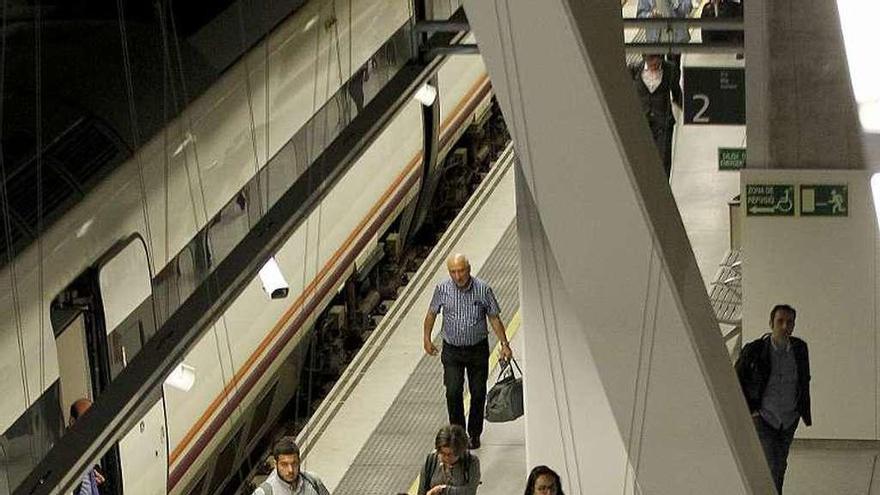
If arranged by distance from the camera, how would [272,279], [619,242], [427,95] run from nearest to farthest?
[619,242]
[272,279]
[427,95]

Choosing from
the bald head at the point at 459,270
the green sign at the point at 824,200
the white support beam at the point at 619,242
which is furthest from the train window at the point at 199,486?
the white support beam at the point at 619,242

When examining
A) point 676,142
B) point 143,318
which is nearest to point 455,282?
point 143,318

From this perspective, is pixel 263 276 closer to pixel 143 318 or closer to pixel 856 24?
pixel 143 318

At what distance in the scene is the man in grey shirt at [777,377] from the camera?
11367mm

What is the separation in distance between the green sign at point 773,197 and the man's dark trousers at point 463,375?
205cm

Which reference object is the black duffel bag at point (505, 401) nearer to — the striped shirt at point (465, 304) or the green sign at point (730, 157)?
the striped shirt at point (465, 304)

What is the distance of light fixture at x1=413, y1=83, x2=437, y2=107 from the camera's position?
18.6 m

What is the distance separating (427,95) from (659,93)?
217cm

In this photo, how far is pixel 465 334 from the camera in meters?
13.4

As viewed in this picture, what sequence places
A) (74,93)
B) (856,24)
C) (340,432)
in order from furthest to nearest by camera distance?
(340,432) < (74,93) < (856,24)

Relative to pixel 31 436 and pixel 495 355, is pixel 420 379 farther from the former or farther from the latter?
pixel 31 436

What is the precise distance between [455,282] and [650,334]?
17.2 feet

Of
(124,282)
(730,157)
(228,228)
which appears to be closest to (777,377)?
(124,282)

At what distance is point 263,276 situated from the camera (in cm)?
1372
